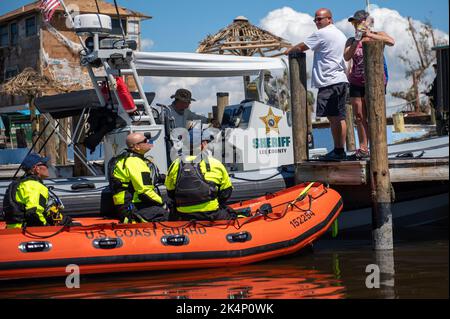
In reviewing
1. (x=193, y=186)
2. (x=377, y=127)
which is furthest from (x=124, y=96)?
(x=377, y=127)

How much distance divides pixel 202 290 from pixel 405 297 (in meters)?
1.76

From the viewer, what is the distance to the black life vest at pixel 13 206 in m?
7.62

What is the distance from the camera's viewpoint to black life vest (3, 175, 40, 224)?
762 centimetres

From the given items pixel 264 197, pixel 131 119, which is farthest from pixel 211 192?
pixel 131 119

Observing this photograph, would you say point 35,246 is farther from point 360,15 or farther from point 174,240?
point 360,15

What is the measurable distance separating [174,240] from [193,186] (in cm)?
59

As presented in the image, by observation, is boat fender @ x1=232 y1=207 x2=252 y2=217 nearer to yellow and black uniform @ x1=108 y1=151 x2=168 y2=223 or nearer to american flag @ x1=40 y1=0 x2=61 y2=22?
Answer: yellow and black uniform @ x1=108 y1=151 x2=168 y2=223

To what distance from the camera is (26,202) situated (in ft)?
25.1

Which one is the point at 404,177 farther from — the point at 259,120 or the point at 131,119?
the point at 131,119

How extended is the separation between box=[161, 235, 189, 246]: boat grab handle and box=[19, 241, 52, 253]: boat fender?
3.70 ft

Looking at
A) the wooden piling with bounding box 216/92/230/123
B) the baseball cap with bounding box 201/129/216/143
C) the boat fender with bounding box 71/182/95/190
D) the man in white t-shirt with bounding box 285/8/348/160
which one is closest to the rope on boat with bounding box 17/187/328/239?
the man in white t-shirt with bounding box 285/8/348/160

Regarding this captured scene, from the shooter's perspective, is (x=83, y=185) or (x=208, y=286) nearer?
(x=208, y=286)

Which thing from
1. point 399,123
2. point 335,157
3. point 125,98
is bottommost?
point 335,157

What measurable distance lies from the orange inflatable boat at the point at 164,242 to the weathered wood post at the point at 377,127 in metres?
0.65
